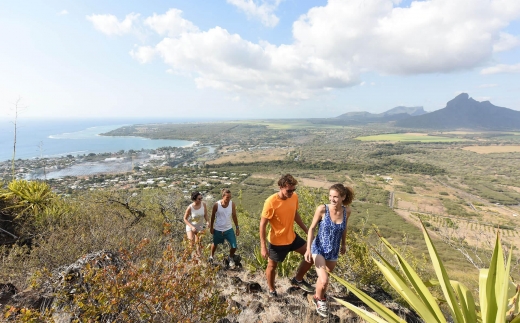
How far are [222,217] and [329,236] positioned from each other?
1748mm

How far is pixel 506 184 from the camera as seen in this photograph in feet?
174

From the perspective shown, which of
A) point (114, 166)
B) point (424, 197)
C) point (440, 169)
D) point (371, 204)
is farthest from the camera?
point (440, 169)

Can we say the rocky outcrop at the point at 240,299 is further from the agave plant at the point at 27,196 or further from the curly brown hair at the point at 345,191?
the agave plant at the point at 27,196

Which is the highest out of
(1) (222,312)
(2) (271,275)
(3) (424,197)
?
(1) (222,312)

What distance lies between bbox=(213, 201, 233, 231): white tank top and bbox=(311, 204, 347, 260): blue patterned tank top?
1591 millimetres

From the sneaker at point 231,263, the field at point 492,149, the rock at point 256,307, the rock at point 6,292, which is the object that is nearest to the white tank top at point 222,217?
the sneaker at point 231,263

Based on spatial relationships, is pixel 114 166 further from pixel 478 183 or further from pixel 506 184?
pixel 506 184

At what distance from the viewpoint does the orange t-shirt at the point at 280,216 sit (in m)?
2.66

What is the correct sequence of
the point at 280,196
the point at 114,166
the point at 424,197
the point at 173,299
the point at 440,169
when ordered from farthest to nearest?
the point at 440,169
the point at 114,166
the point at 424,197
the point at 280,196
the point at 173,299

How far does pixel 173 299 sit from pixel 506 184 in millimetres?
73603

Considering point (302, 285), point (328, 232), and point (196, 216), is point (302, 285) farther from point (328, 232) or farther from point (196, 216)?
point (196, 216)

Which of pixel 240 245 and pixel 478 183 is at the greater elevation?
pixel 240 245

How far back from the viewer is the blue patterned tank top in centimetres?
247

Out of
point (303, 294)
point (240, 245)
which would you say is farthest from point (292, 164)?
point (303, 294)
